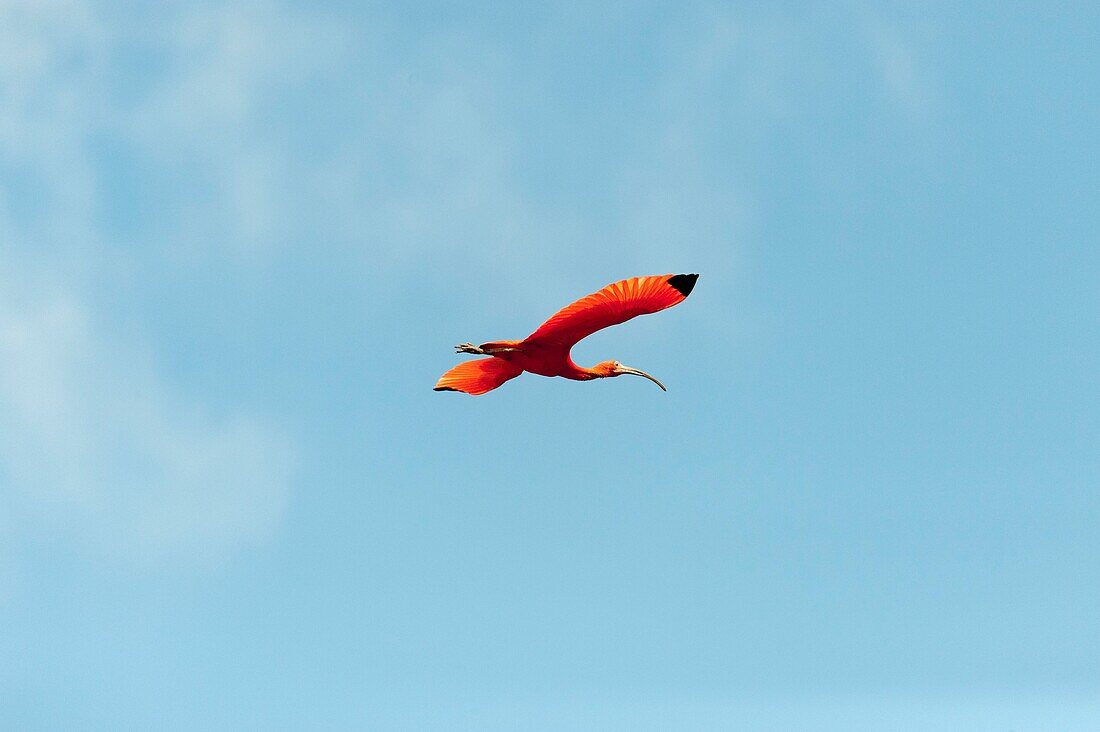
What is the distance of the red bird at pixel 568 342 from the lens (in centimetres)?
2369

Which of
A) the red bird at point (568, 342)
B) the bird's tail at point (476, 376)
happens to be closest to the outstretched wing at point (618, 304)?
the red bird at point (568, 342)

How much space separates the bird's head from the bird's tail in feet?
7.09

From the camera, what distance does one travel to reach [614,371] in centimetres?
2769

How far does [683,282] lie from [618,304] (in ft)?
4.85

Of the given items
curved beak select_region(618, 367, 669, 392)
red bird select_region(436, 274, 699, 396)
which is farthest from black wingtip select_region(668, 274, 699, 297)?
curved beak select_region(618, 367, 669, 392)

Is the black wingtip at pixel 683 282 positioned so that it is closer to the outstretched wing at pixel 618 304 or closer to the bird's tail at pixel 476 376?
the outstretched wing at pixel 618 304

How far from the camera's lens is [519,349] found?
2588 centimetres

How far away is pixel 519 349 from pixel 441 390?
3.27m

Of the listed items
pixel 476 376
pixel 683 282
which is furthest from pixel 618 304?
pixel 476 376

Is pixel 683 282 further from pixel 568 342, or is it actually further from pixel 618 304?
pixel 568 342

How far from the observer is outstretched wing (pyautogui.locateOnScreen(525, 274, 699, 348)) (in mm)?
23516

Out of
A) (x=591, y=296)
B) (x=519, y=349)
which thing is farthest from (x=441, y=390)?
(x=591, y=296)

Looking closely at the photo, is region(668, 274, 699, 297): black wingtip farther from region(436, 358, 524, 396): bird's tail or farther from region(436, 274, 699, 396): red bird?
region(436, 358, 524, 396): bird's tail

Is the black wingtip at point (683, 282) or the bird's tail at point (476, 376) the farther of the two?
the bird's tail at point (476, 376)
